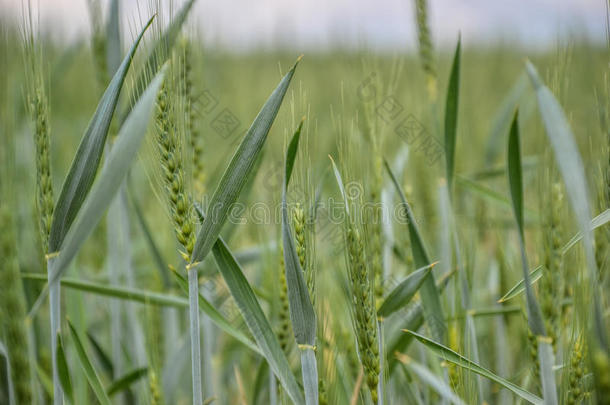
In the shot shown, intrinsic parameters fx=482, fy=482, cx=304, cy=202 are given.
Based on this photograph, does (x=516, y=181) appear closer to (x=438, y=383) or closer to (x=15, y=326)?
(x=438, y=383)

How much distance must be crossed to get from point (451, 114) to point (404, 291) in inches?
10.8

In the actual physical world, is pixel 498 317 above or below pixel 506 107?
below

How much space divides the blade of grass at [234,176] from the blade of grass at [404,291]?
0.24 metres

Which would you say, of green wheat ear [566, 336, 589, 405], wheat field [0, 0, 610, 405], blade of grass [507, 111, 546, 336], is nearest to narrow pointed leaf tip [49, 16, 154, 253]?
wheat field [0, 0, 610, 405]

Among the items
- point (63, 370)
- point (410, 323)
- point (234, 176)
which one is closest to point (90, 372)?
point (63, 370)

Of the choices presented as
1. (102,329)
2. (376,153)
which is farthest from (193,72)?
(102,329)

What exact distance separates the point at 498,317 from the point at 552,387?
1.30 feet

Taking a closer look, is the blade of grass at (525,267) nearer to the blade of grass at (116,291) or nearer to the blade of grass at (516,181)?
the blade of grass at (516,181)

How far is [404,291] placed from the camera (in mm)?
624

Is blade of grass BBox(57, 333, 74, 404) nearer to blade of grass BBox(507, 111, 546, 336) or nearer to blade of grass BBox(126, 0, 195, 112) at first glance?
blade of grass BBox(126, 0, 195, 112)

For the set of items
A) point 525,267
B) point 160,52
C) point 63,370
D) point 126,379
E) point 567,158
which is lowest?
point 126,379

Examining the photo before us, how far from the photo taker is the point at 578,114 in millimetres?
2652

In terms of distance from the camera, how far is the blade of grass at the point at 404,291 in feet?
2.00

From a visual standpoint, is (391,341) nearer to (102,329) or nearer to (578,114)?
(102,329)
